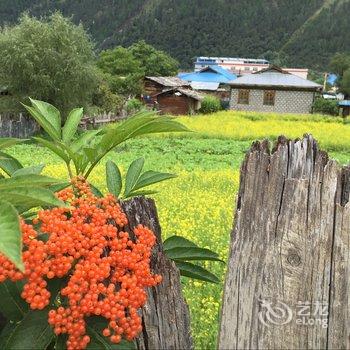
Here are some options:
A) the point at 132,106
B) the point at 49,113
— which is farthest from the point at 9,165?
the point at 132,106

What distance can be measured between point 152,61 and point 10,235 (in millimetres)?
81831

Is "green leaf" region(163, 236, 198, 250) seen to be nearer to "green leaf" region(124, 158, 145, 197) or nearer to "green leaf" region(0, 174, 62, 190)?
"green leaf" region(124, 158, 145, 197)

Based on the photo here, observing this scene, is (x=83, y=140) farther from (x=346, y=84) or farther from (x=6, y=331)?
(x=346, y=84)

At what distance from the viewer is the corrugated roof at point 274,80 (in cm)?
4499

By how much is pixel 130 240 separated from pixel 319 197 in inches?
21.7

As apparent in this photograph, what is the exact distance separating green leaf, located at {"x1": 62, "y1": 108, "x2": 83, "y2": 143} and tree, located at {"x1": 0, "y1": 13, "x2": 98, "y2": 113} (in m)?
27.4

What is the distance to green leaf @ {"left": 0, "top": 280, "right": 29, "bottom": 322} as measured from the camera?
1405 mm

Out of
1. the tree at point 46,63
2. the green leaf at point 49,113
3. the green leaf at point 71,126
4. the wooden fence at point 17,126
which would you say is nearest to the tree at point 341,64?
the tree at point 46,63

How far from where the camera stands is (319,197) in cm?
150

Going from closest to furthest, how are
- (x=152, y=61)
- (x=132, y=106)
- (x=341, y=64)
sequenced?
(x=132, y=106), (x=152, y=61), (x=341, y=64)

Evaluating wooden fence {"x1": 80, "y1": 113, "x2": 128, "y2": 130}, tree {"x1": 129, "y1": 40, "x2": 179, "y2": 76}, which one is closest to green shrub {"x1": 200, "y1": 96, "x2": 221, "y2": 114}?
wooden fence {"x1": 80, "y1": 113, "x2": 128, "y2": 130}

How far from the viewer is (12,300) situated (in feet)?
4.64

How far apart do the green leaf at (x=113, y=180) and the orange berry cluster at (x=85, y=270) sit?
0.35 m

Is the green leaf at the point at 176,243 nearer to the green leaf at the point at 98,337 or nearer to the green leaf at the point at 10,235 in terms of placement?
the green leaf at the point at 98,337
